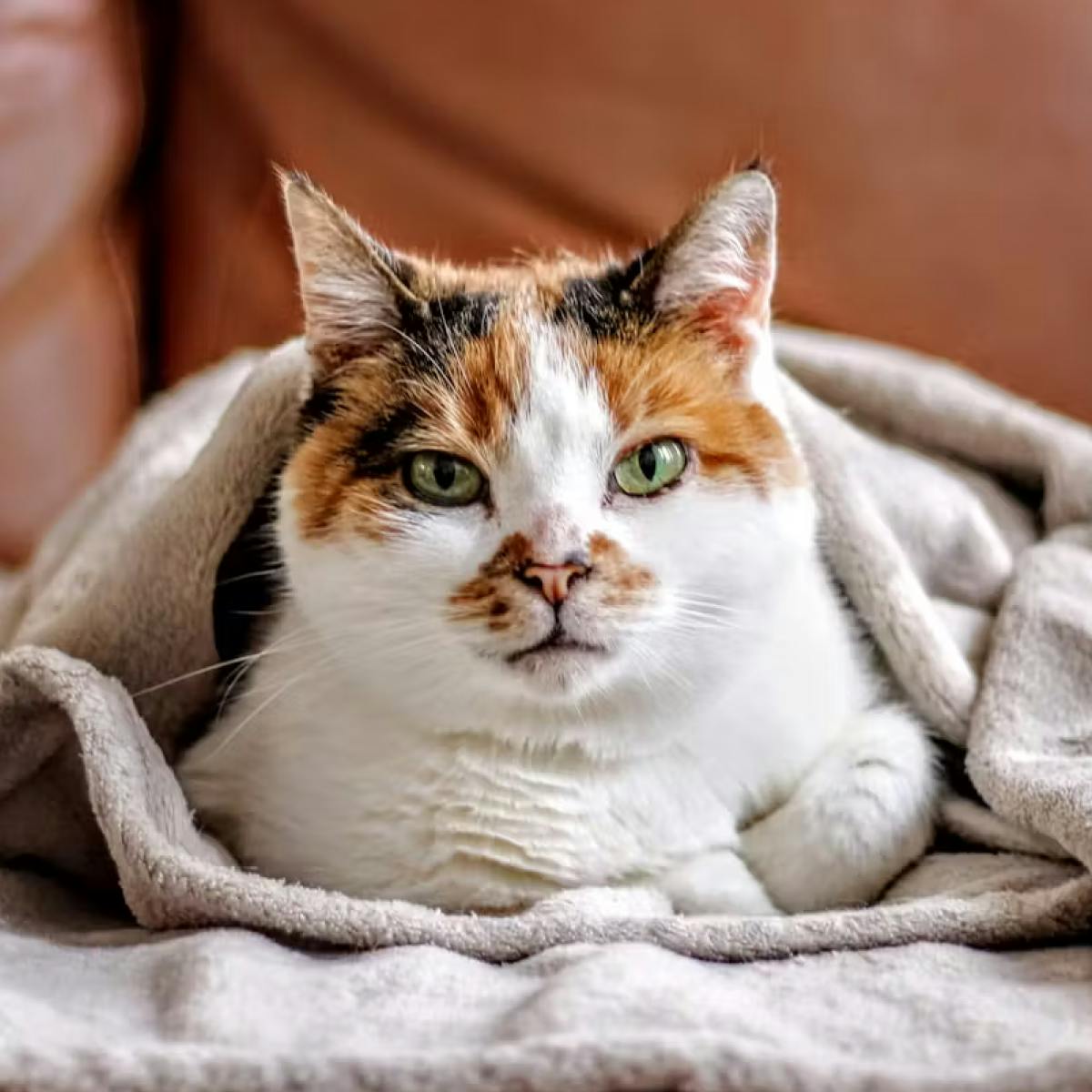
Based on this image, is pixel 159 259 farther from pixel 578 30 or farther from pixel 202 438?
pixel 578 30

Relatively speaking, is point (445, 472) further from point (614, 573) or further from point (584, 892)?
point (584, 892)

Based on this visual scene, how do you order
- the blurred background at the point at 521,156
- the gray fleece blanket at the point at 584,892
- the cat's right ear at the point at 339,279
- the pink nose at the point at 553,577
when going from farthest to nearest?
the blurred background at the point at 521,156 → the cat's right ear at the point at 339,279 → the pink nose at the point at 553,577 → the gray fleece blanket at the point at 584,892

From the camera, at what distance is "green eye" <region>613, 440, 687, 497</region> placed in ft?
3.29

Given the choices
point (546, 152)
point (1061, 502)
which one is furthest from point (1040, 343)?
point (546, 152)

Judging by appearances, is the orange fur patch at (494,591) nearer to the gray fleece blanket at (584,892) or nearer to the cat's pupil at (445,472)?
the cat's pupil at (445,472)

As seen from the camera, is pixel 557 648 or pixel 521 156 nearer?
pixel 557 648

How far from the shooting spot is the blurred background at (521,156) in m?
1.58

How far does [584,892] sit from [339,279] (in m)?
0.49

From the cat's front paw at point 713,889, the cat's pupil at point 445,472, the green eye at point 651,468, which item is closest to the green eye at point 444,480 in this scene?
the cat's pupil at point 445,472

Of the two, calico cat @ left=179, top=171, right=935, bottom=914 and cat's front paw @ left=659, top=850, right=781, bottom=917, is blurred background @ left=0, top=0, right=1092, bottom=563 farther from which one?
cat's front paw @ left=659, top=850, right=781, bottom=917

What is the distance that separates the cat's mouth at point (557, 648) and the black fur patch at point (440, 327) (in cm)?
22

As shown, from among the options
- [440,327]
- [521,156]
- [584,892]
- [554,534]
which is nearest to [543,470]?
[554,534]

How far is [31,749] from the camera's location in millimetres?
1080

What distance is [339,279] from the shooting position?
106 centimetres
